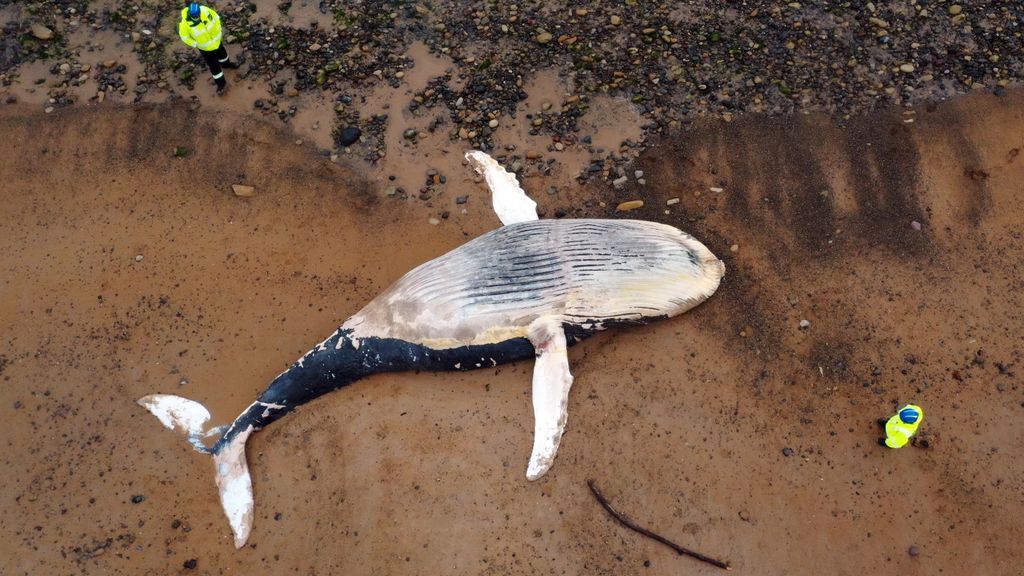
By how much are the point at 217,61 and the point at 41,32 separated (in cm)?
332

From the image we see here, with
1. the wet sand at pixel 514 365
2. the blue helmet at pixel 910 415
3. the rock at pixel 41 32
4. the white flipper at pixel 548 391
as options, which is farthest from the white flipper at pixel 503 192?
the rock at pixel 41 32

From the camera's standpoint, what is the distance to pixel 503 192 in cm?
894

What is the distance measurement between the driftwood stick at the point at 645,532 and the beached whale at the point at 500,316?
0.67 meters

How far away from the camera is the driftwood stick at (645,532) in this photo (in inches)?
271

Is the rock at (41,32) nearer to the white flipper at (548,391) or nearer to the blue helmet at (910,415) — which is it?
the white flipper at (548,391)

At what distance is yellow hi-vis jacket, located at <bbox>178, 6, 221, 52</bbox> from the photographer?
8961mm

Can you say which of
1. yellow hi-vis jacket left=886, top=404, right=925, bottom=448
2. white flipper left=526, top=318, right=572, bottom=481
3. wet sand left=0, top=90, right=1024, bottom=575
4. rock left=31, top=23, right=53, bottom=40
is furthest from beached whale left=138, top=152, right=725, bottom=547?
rock left=31, top=23, right=53, bottom=40

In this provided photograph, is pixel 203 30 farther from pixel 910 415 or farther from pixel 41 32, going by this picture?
pixel 910 415

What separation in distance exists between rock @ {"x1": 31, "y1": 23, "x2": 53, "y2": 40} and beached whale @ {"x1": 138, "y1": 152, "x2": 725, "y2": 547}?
660cm

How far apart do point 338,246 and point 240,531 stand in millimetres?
3654

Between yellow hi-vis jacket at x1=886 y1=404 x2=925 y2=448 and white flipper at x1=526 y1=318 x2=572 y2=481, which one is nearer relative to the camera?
yellow hi-vis jacket at x1=886 y1=404 x2=925 y2=448

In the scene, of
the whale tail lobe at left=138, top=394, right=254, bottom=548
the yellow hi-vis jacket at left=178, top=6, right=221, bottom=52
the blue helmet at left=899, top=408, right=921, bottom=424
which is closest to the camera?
the blue helmet at left=899, top=408, right=921, bottom=424

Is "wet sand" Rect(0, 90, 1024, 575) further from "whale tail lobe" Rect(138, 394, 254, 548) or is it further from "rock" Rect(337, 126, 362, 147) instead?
"rock" Rect(337, 126, 362, 147)

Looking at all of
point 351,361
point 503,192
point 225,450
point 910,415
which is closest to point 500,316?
point 351,361
